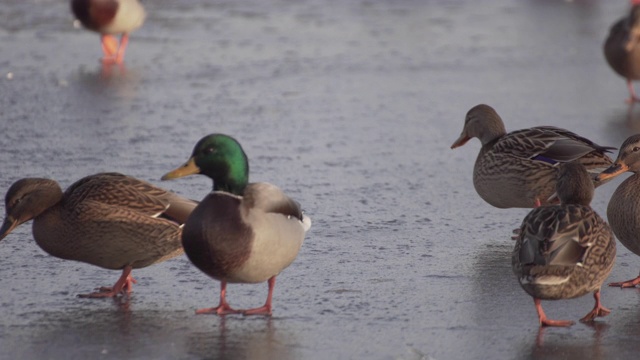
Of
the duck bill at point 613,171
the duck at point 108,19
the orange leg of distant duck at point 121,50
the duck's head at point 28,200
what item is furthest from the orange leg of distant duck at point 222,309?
the duck at point 108,19

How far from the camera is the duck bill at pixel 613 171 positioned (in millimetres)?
5568

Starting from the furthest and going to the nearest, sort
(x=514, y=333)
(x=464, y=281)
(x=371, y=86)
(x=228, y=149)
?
1. (x=371, y=86)
2. (x=464, y=281)
3. (x=228, y=149)
4. (x=514, y=333)

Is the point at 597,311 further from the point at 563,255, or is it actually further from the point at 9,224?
the point at 9,224

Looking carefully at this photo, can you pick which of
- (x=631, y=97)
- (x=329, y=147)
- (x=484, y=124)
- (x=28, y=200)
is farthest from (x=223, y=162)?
(x=631, y=97)

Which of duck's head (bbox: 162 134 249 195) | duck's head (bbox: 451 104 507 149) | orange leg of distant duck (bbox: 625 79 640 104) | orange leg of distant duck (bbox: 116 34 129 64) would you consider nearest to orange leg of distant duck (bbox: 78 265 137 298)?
duck's head (bbox: 162 134 249 195)

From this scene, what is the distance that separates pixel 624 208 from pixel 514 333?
41.8 inches

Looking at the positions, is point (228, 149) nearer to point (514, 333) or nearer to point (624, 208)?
point (514, 333)

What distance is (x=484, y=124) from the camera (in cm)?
685

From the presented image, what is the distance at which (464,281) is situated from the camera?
527cm

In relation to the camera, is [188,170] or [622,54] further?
[622,54]

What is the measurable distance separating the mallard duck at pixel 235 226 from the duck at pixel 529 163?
169cm

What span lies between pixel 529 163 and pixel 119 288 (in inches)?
92.8

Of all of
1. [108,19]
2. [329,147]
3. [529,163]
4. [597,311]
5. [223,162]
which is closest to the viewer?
[597,311]

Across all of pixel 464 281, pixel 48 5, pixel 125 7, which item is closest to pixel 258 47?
pixel 125 7
